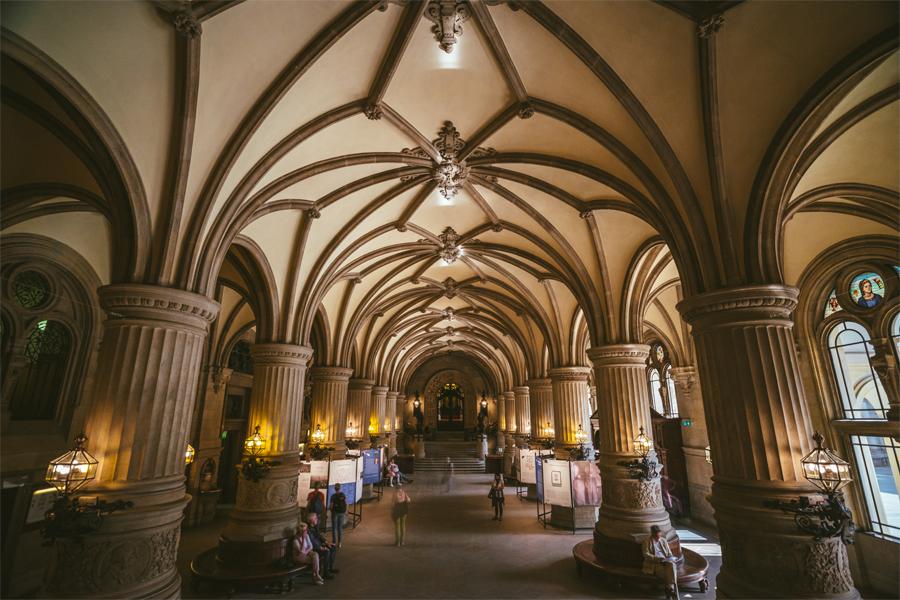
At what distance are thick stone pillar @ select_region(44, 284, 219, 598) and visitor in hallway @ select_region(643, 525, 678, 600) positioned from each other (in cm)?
706

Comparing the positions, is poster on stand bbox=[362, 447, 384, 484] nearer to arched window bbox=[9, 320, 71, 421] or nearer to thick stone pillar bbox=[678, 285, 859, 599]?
arched window bbox=[9, 320, 71, 421]

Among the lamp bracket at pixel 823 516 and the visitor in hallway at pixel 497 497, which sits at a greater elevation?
the lamp bracket at pixel 823 516

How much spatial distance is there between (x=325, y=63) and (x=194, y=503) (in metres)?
12.8

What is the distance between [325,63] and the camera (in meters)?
5.92

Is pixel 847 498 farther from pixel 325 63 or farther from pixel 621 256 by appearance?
pixel 325 63

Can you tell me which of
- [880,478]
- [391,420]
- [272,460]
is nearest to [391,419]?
[391,420]

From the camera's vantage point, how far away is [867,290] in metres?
8.64

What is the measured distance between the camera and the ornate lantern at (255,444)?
8.70 m

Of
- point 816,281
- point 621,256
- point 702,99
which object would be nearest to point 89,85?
point 702,99

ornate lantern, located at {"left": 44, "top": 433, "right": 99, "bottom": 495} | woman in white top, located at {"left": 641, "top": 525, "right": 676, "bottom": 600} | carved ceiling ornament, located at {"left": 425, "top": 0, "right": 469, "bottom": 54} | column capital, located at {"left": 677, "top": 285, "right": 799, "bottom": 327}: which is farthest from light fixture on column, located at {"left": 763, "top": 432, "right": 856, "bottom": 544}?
ornate lantern, located at {"left": 44, "top": 433, "right": 99, "bottom": 495}

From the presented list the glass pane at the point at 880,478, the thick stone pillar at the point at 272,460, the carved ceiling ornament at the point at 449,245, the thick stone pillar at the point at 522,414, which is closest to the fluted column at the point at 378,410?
the thick stone pillar at the point at 522,414

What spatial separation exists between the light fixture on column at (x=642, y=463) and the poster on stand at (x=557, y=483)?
2304 mm

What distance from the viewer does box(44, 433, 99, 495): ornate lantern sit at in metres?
4.28

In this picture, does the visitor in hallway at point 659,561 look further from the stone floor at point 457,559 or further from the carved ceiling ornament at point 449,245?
the carved ceiling ornament at point 449,245
